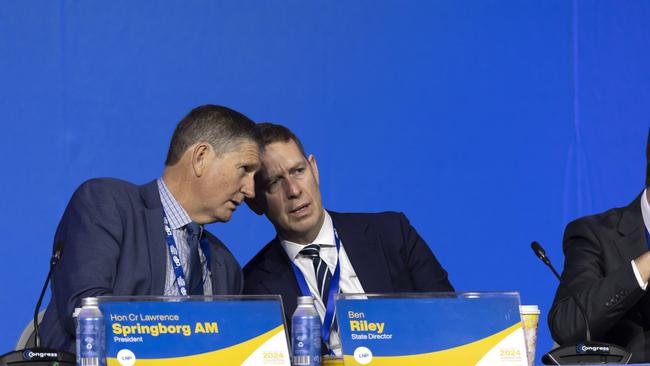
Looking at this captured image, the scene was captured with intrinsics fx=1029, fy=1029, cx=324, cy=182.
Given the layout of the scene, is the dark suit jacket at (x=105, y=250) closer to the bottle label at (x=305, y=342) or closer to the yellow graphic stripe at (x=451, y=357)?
the bottle label at (x=305, y=342)

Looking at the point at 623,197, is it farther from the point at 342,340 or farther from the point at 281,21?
the point at 342,340

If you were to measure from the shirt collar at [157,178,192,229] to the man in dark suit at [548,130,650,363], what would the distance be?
110 cm

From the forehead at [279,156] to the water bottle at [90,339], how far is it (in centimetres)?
139

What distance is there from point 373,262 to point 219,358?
4.49 feet

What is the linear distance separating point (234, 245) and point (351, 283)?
799mm

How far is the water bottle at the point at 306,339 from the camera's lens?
6.99ft

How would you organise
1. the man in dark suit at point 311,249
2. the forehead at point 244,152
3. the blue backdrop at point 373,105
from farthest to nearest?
the blue backdrop at point 373,105 < the man in dark suit at point 311,249 < the forehead at point 244,152

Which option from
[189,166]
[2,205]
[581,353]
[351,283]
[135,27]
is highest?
[135,27]

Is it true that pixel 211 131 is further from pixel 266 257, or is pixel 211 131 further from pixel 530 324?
pixel 530 324

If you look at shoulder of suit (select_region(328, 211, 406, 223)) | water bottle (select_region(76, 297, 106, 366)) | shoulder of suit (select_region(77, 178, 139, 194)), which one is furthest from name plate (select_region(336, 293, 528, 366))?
shoulder of suit (select_region(328, 211, 406, 223))

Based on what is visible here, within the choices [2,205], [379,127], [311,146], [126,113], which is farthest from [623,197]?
[2,205]

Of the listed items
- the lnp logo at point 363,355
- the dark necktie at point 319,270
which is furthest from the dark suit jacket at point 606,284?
the lnp logo at point 363,355

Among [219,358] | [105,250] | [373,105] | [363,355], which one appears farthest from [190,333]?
[373,105]

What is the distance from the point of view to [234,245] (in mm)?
3975
